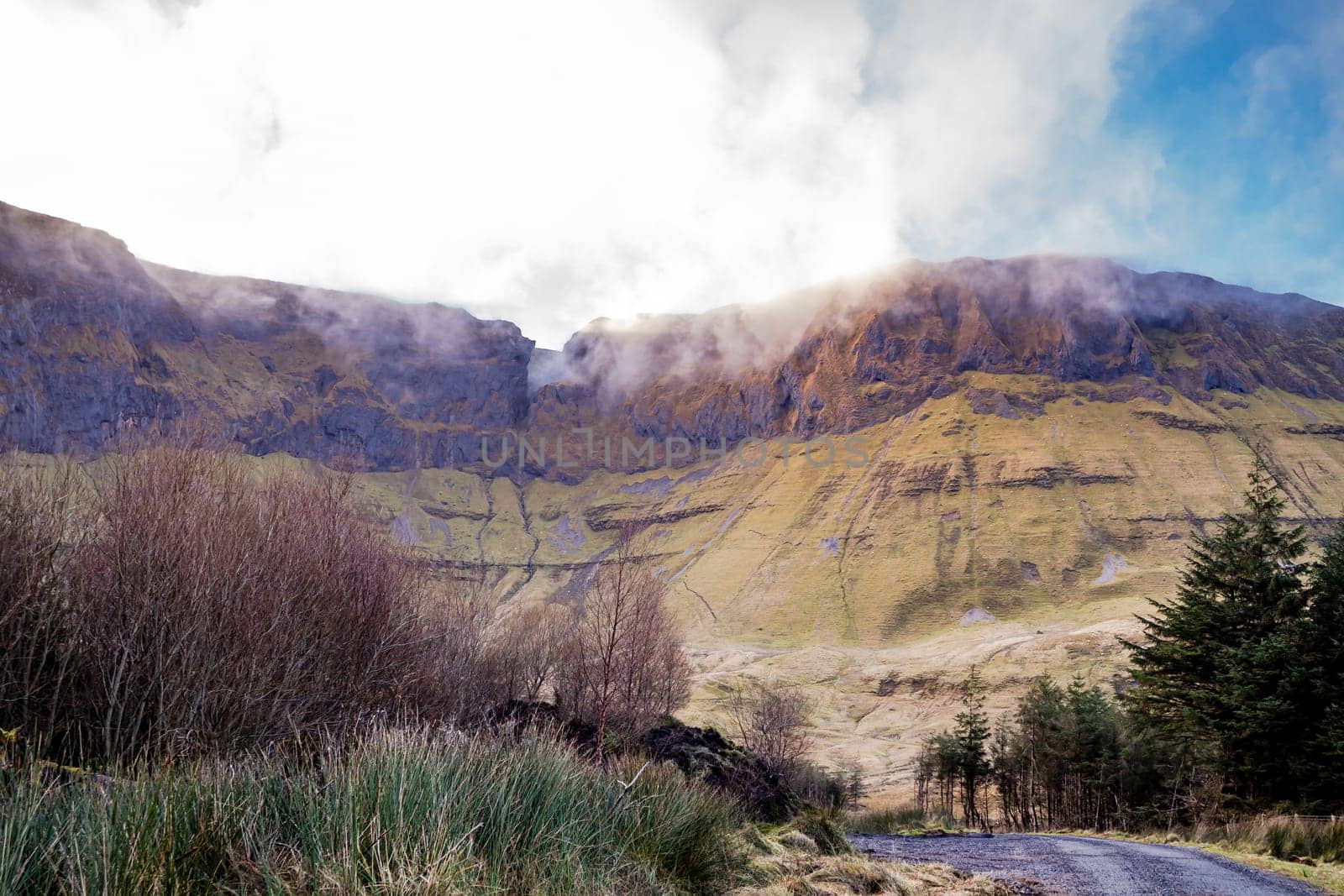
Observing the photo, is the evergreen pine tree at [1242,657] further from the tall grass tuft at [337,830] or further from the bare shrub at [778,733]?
the tall grass tuft at [337,830]

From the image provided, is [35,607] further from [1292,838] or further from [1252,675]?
[1252,675]

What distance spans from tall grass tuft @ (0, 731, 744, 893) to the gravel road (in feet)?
28.4

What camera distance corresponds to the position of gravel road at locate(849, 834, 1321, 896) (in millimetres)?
10977

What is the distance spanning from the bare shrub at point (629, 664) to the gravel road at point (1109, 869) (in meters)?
9.51

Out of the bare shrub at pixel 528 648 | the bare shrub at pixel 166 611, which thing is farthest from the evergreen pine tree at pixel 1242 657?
the bare shrub at pixel 528 648

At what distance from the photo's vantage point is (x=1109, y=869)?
13.4 m

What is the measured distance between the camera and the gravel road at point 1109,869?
1098cm

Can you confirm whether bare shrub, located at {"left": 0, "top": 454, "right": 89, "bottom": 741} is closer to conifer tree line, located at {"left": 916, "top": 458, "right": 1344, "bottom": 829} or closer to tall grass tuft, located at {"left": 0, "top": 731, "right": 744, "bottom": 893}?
tall grass tuft, located at {"left": 0, "top": 731, "right": 744, "bottom": 893}

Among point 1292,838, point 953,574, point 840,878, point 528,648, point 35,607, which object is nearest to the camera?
point 840,878

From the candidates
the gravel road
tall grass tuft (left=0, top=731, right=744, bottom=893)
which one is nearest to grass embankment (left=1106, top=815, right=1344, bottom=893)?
the gravel road

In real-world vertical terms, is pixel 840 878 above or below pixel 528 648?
above

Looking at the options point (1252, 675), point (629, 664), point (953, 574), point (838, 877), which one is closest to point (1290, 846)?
point (1252, 675)

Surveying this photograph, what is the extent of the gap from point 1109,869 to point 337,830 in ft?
46.9

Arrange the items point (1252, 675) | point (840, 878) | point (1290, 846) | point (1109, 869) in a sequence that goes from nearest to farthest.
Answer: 1. point (840, 878)
2. point (1109, 869)
3. point (1290, 846)
4. point (1252, 675)
